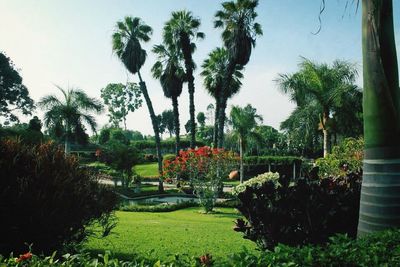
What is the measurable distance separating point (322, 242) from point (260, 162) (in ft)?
159

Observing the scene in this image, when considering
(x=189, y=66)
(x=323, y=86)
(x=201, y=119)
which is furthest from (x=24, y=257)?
(x=201, y=119)

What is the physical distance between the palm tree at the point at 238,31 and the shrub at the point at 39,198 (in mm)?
26818

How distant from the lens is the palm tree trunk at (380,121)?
5.48 meters

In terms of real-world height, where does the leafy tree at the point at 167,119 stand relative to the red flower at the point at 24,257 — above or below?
above

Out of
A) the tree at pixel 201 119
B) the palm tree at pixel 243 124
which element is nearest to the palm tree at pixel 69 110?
the palm tree at pixel 243 124

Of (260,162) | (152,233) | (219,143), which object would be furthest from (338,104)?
(260,162)

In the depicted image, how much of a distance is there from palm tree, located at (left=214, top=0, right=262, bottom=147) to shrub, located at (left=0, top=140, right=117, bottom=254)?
26.8 meters

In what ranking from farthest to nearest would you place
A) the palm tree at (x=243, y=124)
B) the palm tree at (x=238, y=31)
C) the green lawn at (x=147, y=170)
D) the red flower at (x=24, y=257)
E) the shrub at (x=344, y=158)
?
the green lawn at (x=147, y=170)
the palm tree at (x=243, y=124)
the palm tree at (x=238, y=31)
the shrub at (x=344, y=158)
the red flower at (x=24, y=257)

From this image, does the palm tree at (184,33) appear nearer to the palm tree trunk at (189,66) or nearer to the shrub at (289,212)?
the palm tree trunk at (189,66)

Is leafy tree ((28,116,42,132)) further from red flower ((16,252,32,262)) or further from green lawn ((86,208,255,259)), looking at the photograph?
red flower ((16,252,32,262))

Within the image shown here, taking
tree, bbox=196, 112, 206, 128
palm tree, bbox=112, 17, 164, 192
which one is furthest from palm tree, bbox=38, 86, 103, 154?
tree, bbox=196, 112, 206, 128

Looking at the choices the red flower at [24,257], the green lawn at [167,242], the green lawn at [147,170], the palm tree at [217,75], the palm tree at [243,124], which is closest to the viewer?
the red flower at [24,257]

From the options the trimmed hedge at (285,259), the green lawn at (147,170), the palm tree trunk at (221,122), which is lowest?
the green lawn at (147,170)

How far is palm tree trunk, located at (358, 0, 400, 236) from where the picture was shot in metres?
5.48
